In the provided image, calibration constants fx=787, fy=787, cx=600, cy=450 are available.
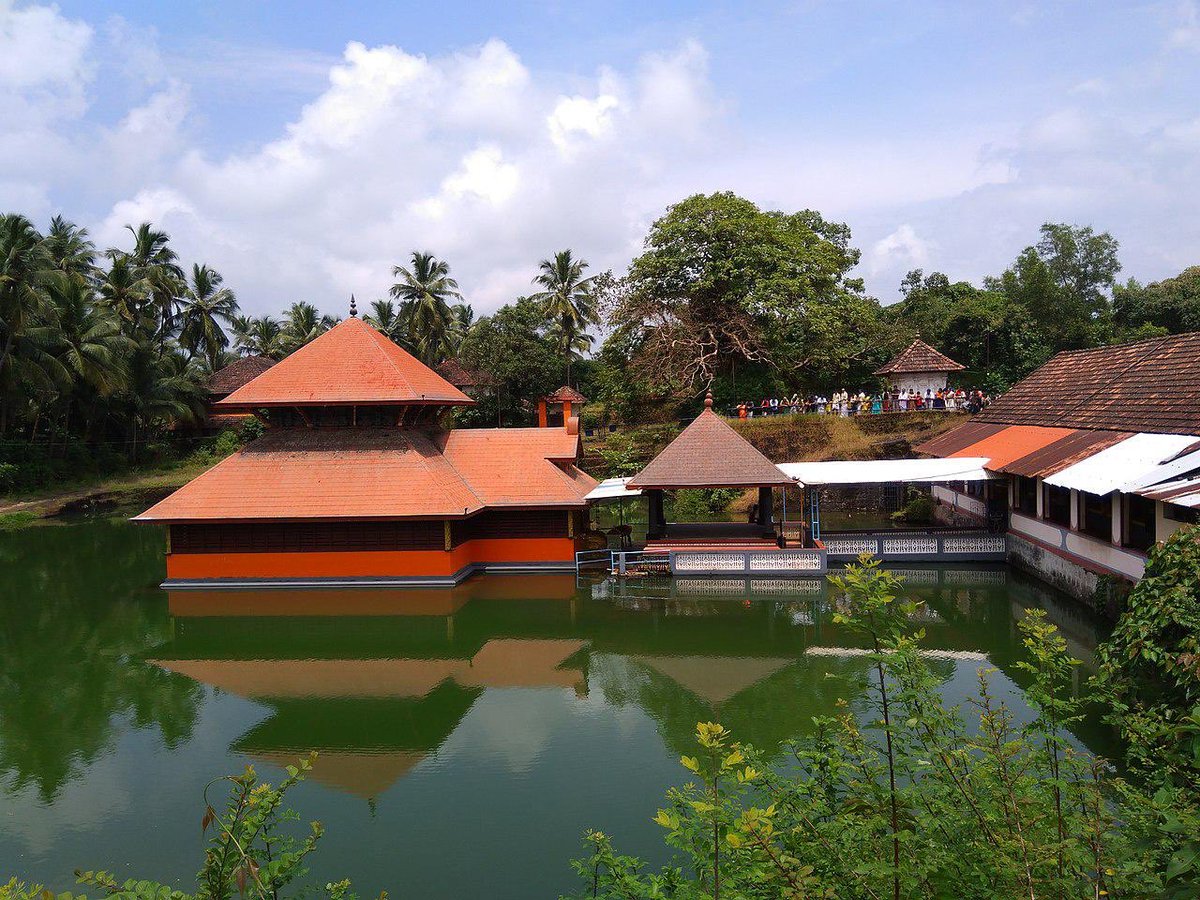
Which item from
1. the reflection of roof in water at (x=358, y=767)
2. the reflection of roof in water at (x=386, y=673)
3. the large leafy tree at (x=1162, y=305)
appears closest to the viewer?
the reflection of roof in water at (x=358, y=767)

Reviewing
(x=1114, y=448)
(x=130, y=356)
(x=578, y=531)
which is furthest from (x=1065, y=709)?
(x=130, y=356)

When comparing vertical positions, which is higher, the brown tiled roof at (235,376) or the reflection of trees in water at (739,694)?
the brown tiled roof at (235,376)

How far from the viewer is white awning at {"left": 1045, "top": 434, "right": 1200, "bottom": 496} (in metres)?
10.5

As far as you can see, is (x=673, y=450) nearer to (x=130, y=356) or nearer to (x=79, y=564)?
(x=79, y=564)

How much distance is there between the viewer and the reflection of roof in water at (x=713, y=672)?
9.42 metres

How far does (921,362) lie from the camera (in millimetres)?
27625

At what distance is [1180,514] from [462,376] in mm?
27946

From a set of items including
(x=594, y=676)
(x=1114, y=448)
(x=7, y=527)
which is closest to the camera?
(x=594, y=676)

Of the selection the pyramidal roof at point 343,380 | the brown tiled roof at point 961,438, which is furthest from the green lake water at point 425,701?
the brown tiled roof at point 961,438

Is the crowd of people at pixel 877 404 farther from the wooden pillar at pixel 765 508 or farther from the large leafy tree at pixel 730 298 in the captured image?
the wooden pillar at pixel 765 508

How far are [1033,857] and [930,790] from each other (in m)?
0.79

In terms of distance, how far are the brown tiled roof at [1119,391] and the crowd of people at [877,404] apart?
15.8ft

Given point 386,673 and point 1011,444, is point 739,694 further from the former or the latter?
point 1011,444

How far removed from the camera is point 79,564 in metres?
18.8
